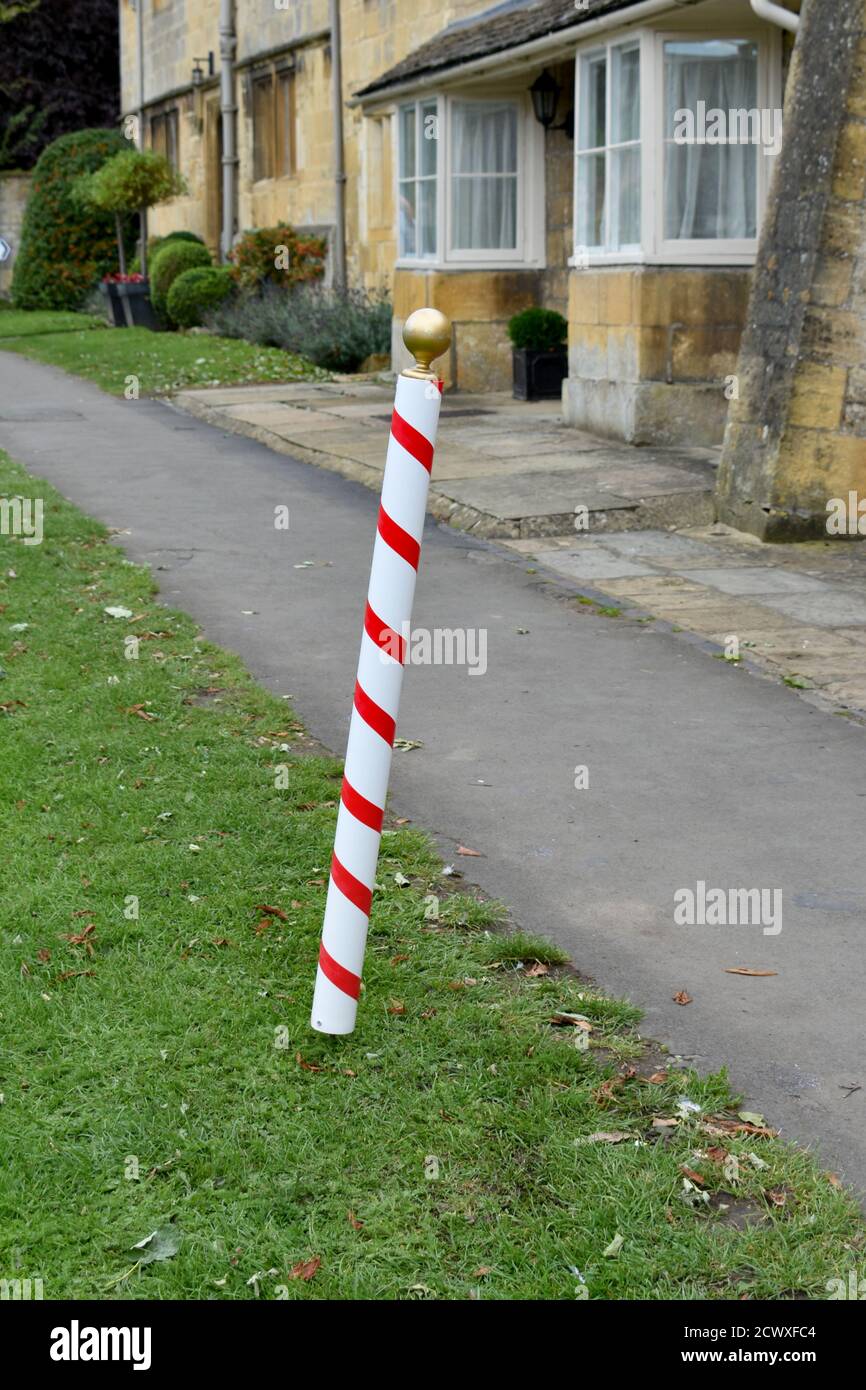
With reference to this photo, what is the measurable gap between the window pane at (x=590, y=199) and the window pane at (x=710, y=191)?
99cm

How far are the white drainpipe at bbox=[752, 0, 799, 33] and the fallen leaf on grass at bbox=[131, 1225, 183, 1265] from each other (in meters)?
9.99

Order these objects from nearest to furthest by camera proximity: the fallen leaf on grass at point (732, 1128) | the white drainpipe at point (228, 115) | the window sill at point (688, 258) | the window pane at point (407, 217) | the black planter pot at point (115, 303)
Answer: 1. the fallen leaf on grass at point (732, 1128)
2. the window sill at point (688, 258)
3. the window pane at point (407, 217)
4. the black planter pot at point (115, 303)
5. the white drainpipe at point (228, 115)

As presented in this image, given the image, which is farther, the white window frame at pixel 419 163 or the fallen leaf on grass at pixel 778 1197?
the white window frame at pixel 419 163

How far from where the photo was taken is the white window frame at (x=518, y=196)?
17.5 m

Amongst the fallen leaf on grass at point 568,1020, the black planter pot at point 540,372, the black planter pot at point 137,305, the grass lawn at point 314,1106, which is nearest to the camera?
the grass lawn at point 314,1106

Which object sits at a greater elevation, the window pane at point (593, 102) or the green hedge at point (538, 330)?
the window pane at point (593, 102)

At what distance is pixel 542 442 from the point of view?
13.6m

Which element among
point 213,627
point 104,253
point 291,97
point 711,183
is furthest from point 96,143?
point 213,627

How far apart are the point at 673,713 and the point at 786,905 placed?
1.98 m

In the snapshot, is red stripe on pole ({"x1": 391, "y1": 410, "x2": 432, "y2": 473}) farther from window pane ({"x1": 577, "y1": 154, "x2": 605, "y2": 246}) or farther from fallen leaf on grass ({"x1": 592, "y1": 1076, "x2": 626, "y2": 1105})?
window pane ({"x1": 577, "y1": 154, "x2": 605, "y2": 246})

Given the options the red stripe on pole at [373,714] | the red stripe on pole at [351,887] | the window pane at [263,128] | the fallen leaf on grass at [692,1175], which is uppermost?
the window pane at [263,128]

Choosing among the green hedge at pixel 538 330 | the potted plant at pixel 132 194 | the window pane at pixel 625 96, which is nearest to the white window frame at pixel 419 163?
the green hedge at pixel 538 330

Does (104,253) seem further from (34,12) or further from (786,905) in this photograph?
(786,905)

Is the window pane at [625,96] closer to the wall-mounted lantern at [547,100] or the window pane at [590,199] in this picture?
the window pane at [590,199]
